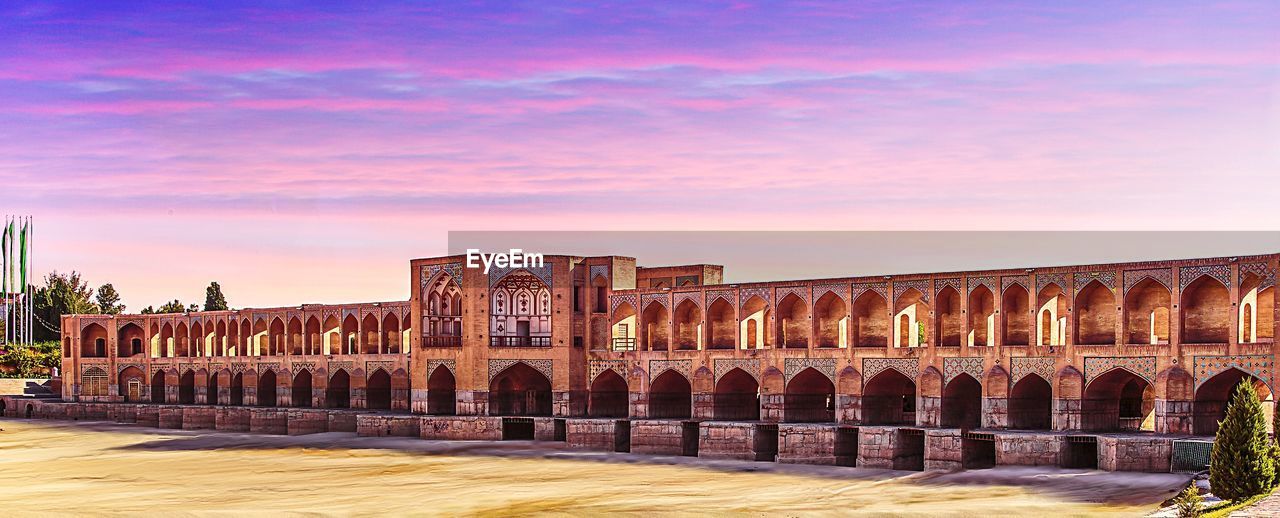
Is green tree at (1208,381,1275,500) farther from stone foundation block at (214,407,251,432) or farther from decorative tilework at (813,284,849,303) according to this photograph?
stone foundation block at (214,407,251,432)

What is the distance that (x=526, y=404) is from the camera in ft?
139

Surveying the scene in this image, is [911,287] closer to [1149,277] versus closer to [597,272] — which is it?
[1149,277]

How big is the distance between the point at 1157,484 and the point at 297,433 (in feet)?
96.4

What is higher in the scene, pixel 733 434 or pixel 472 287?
pixel 472 287

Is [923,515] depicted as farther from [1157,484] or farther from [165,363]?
[165,363]

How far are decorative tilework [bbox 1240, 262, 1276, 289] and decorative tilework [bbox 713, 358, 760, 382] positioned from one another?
12.8 metres

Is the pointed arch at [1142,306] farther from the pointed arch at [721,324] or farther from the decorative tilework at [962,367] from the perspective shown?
the pointed arch at [721,324]

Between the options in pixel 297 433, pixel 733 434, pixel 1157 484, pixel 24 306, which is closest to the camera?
pixel 1157 484

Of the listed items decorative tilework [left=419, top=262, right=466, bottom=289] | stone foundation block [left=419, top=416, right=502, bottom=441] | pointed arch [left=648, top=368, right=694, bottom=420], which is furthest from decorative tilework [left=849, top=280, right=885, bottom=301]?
decorative tilework [left=419, top=262, right=466, bottom=289]

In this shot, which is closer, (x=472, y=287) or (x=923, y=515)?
(x=923, y=515)

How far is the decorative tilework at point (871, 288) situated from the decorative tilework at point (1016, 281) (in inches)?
124

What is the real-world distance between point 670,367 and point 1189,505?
1978 centimetres

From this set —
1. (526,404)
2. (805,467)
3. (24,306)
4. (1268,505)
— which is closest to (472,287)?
(526,404)

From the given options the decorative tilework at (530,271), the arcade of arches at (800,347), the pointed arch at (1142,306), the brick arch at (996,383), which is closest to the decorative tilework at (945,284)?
the arcade of arches at (800,347)
